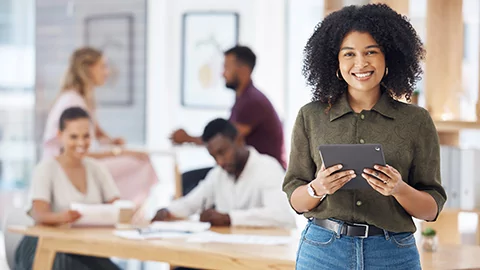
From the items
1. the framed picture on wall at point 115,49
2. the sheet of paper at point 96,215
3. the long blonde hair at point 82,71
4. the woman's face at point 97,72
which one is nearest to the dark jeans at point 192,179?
the sheet of paper at point 96,215

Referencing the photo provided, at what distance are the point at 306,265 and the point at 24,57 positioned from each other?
5287mm

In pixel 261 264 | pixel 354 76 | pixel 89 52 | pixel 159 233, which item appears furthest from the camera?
pixel 89 52

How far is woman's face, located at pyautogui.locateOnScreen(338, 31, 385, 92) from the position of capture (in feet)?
7.33

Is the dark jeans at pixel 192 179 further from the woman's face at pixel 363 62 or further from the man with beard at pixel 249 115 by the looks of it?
the woman's face at pixel 363 62

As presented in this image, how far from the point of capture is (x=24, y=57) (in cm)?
707

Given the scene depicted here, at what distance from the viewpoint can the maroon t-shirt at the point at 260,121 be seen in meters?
5.21


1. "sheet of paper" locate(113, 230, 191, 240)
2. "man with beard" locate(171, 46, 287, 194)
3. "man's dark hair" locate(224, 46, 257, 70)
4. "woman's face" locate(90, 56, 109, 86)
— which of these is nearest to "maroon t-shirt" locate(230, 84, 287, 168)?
A: "man with beard" locate(171, 46, 287, 194)

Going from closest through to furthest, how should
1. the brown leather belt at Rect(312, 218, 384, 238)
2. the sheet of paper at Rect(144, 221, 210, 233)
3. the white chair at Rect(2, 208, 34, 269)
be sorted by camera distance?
the brown leather belt at Rect(312, 218, 384, 238) → the sheet of paper at Rect(144, 221, 210, 233) → the white chair at Rect(2, 208, 34, 269)

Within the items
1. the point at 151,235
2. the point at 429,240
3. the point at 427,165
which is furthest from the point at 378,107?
the point at 151,235

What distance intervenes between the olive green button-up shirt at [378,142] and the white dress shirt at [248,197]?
5.68 feet

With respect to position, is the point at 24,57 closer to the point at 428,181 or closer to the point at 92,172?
the point at 92,172

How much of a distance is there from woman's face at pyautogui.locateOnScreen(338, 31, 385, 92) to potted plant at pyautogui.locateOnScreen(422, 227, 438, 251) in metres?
1.20

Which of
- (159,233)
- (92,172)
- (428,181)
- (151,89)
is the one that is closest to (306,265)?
(428,181)

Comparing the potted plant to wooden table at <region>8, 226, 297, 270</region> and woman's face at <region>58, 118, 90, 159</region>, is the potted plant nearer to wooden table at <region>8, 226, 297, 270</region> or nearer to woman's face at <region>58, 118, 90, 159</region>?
wooden table at <region>8, 226, 297, 270</region>
